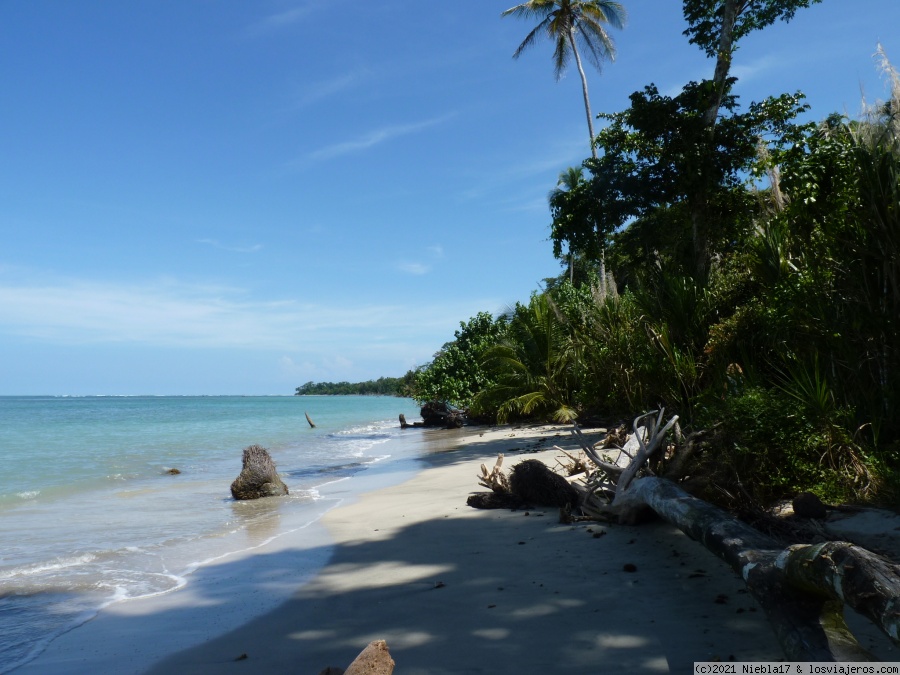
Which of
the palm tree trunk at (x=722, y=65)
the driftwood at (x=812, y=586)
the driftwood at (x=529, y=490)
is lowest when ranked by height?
the driftwood at (x=529, y=490)

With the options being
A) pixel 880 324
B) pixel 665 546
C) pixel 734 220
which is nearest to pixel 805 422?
pixel 880 324

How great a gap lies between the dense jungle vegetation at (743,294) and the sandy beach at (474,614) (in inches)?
52.6

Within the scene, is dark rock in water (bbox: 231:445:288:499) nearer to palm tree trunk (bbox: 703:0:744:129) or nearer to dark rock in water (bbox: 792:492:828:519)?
dark rock in water (bbox: 792:492:828:519)

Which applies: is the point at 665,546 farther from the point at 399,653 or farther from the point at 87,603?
the point at 87,603

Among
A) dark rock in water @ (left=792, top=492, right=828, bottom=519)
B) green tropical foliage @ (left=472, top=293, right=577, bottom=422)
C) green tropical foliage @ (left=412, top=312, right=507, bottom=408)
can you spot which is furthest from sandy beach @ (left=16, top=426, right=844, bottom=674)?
green tropical foliage @ (left=412, top=312, right=507, bottom=408)

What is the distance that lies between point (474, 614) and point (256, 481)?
6.82 m

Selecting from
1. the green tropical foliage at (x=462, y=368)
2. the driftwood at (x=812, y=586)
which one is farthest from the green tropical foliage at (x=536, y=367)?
the driftwood at (x=812, y=586)

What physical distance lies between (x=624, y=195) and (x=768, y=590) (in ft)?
40.8

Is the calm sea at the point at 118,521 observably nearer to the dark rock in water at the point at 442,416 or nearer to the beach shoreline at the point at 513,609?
the beach shoreline at the point at 513,609

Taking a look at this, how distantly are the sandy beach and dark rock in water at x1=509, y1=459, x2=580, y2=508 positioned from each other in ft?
2.20

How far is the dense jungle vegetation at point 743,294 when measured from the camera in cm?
556

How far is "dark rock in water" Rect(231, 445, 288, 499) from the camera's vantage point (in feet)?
32.3

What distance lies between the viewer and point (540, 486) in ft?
22.4

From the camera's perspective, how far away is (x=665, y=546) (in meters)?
4.88
